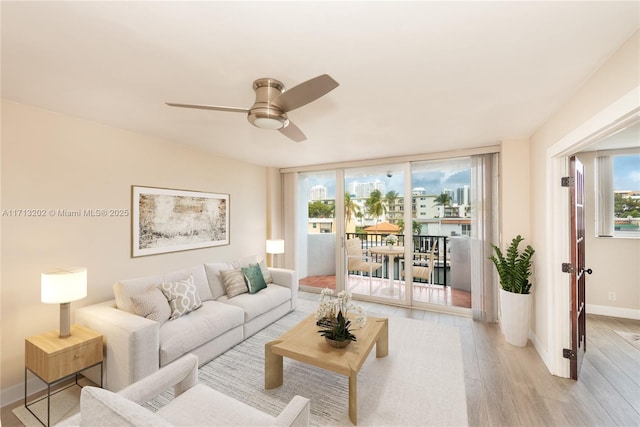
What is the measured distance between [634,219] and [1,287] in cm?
716

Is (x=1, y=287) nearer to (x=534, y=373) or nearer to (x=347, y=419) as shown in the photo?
(x=347, y=419)

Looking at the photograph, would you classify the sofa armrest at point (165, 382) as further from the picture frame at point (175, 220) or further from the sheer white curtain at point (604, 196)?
the sheer white curtain at point (604, 196)

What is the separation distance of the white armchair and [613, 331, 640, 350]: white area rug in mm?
3998

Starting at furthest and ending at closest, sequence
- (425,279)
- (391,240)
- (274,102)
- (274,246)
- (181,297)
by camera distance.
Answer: (274,246) → (391,240) → (425,279) → (181,297) → (274,102)

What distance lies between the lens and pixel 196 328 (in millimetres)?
2539

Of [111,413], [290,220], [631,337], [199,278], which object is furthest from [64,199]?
[631,337]

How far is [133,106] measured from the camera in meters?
2.29

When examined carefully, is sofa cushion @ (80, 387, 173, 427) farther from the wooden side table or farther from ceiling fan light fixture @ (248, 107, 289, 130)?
ceiling fan light fixture @ (248, 107, 289, 130)

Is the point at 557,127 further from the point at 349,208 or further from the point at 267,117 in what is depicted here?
the point at 349,208

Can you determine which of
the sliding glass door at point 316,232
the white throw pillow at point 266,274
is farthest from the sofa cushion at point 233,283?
the sliding glass door at point 316,232

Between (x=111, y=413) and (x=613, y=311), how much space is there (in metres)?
5.64

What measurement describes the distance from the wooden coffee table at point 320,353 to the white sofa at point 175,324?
80 centimetres

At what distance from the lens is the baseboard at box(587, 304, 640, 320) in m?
3.57

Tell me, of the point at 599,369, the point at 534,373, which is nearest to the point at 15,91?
the point at 534,373
